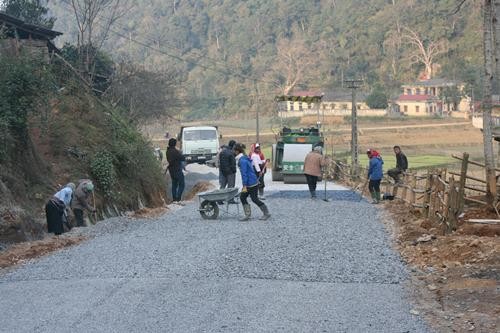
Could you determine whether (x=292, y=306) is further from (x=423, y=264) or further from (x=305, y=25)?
(x=305, y=25)

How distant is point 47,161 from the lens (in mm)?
22266

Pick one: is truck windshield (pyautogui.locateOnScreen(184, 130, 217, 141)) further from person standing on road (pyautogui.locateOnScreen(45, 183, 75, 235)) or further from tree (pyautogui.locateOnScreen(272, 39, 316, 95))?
tree (pyautogui.locateOnScreen(272, 39, 316, 95))

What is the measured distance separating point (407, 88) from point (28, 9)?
7079 centimetres

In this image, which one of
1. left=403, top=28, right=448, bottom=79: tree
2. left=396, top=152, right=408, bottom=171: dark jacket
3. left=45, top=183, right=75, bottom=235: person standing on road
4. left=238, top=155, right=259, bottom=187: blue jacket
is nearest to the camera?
left=45, top=183, right=75, bottom=235: person standing on road

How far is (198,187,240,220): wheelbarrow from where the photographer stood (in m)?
18.4

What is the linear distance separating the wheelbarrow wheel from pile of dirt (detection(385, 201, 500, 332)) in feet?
14.0

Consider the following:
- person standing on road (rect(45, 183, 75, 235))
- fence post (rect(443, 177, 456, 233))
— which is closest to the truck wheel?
person standing on road (rect(45, 183, 75, 235))

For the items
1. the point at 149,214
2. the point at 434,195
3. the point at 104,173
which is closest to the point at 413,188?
the point at 434,195

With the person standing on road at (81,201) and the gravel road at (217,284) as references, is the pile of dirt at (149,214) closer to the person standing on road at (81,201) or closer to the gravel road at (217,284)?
the person standing on road at (81,201)

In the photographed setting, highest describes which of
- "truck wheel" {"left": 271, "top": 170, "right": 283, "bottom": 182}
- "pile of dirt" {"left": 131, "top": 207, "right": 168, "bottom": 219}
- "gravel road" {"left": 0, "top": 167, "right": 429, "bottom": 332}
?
"gravel road" {"left": 0, "top": 167, "right": 429, "bottom": 332}

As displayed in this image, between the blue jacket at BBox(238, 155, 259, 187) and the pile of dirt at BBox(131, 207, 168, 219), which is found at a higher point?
the blue jacket at BBox(238, 155, 259, 187)

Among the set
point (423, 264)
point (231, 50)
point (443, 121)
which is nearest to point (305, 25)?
point (231, 50)

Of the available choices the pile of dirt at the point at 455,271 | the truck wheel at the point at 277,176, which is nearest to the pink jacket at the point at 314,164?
the pile of dirt at the point at 455,271

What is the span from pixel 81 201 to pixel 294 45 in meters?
113
